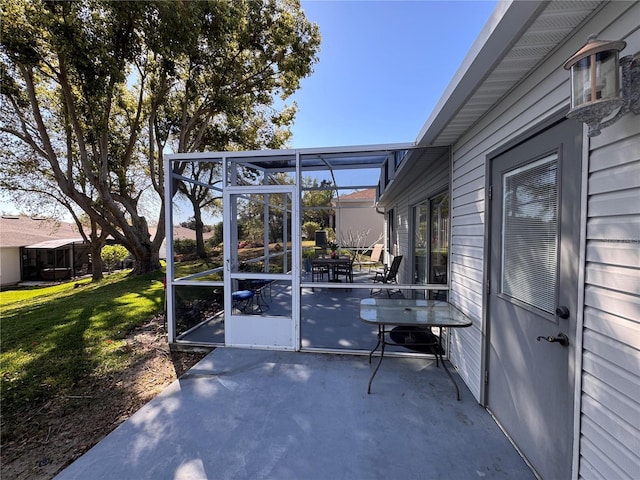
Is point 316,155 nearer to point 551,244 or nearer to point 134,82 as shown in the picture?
point 551,244

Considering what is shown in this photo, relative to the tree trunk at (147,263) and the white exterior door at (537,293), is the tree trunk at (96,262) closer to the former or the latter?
the tree trunk at (147,263)

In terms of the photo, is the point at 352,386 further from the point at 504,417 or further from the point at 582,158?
the point at 582,158

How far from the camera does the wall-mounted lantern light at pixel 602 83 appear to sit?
1.07m

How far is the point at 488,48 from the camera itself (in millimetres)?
1565

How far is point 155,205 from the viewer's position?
13578 millimetres

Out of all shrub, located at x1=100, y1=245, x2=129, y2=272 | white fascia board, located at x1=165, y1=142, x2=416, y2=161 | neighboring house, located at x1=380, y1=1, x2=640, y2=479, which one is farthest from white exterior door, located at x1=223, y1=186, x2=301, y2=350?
shrub, located at x1=100, y1=245, x2=129, y2=272

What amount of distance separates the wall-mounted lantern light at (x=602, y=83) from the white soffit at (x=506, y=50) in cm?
33

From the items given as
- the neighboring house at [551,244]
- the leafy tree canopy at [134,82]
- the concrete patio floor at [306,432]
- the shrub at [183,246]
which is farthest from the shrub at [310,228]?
the neighboring house at [551,244]

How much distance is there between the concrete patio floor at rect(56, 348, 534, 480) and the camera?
5.95ft

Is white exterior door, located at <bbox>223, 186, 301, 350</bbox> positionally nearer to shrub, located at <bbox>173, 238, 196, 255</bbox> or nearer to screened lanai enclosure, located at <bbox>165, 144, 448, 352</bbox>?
screened lanai enclosure, located at <bbox>165, 144, 448, 352</bbox>

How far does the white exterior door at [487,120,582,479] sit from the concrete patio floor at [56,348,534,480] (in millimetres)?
347

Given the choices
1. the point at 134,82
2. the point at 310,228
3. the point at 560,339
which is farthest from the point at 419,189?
the point at 134,82

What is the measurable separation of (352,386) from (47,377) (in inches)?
138

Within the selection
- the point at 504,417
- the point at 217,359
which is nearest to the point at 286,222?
the point at 217,359
